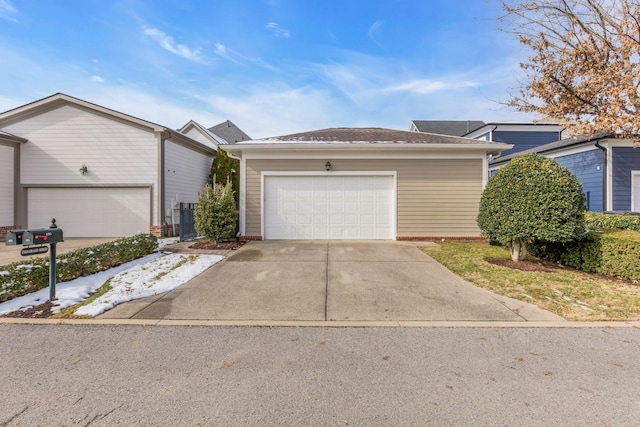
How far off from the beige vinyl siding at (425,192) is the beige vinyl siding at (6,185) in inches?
357

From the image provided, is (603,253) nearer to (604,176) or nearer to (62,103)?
(604,176)

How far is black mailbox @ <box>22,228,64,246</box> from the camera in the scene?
3.91 meters

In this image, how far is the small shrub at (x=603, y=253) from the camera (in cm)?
544

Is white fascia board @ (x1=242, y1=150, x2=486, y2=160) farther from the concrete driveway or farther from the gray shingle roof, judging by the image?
the concrete driveway

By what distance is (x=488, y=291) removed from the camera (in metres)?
4.86

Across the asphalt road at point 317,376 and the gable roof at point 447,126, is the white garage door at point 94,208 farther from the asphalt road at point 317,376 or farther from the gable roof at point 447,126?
the gable roof at point 447,126

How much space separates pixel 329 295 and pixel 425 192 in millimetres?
6392

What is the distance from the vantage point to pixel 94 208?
11.3 metres

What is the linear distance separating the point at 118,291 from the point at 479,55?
A: 1319 centimetres

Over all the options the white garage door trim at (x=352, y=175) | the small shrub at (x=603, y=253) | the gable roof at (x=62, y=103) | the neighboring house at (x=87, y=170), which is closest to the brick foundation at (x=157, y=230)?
the neighboring house at (x=87, y=170)

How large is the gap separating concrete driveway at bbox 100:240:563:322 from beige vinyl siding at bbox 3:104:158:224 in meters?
7.00

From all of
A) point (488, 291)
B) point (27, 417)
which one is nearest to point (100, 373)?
point (27, 417)

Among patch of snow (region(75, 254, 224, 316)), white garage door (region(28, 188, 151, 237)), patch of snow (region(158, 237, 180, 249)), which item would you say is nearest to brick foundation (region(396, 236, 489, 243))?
patch of snow (region(75, 254, 224, 316))

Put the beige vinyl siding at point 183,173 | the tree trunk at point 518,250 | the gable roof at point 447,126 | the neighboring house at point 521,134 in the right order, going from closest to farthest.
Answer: the tree trunk at point 518,250
the beige vinyl siding at point 183,173
the neighboring house at point 521,134
the gable roof at point 447,126
